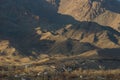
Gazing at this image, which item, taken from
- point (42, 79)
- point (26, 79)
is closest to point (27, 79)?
point (26, 79)

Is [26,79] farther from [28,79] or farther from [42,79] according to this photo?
[42,79]

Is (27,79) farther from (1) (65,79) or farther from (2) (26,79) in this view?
(1) (65,79)

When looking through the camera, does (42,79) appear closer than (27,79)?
Yes

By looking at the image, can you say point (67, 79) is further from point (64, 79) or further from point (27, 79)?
point (27, 79)

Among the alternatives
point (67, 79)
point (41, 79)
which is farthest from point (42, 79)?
point (67, 79)

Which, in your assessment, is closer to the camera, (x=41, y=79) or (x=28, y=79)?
(x=41, y=79)

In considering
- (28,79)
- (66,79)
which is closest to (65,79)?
(66,79)
